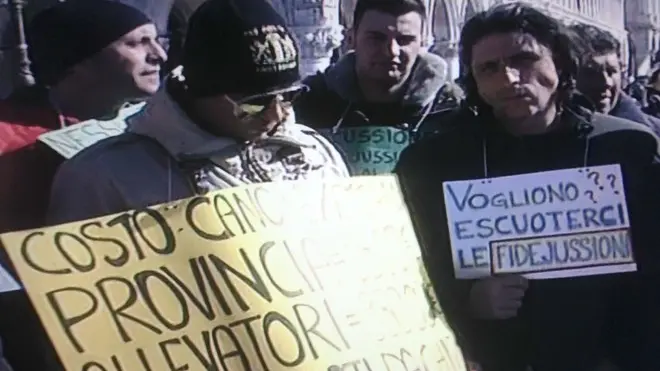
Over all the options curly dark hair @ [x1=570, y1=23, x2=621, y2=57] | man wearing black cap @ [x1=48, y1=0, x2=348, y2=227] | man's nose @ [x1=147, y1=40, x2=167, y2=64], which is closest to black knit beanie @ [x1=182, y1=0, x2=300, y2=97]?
man wearing black cap @ [x1=48, y1=0, x2=348, y2=227]

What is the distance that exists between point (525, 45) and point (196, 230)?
3.49 ft

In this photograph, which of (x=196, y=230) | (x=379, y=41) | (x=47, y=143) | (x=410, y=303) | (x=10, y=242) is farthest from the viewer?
(x=379, y=41)

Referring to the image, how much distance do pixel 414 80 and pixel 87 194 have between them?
1.34 m

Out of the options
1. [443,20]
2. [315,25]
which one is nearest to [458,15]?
[443,20]

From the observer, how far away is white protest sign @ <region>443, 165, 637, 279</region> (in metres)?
2.83

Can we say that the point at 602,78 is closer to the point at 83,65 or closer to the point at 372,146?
the point at 372,146

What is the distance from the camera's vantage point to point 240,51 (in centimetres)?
240

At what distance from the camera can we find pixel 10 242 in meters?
2.04

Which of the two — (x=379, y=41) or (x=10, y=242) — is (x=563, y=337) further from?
(x=10, y=242)

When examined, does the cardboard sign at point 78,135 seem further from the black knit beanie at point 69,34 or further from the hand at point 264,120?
the hand at point 264,120

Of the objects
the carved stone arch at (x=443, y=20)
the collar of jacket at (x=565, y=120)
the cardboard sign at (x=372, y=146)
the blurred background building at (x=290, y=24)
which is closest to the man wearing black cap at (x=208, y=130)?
the collar of jacket at (x=565, y=120)

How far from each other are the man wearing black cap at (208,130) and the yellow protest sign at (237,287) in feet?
0.59

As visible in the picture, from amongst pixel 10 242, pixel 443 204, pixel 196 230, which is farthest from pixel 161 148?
pixel 443 204

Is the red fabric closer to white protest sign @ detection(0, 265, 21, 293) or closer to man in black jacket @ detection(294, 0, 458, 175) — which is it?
white protest sign @ detection(0, 265, 21, 293)
